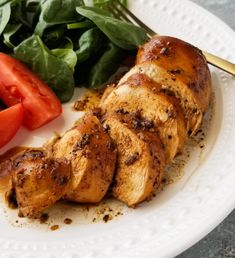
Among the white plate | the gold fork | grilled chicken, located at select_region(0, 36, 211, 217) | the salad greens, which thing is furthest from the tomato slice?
the gold fork

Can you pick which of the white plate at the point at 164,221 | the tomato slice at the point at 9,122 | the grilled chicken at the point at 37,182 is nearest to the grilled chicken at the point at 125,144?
the grilled chicken at the point at 37,182

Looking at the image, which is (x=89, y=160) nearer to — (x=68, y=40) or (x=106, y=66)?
(x=106, y=66)

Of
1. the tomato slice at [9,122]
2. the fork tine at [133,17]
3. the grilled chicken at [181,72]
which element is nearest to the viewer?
the grilled chicken at [181,72]

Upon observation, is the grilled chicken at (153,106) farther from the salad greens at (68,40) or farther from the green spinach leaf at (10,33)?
the green spinach leaf at (10,33)

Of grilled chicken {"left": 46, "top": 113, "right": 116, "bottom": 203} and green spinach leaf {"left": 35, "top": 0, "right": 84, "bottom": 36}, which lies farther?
green spinach leaf {"left": 35, "top": 0, "right": 84, "bottom": 36}

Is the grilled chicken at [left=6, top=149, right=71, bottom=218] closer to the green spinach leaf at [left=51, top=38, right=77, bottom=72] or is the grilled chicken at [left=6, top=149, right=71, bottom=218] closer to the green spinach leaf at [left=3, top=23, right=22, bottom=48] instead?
the green spinach leaf at [left=51, top=38, right=77, bottom=72]

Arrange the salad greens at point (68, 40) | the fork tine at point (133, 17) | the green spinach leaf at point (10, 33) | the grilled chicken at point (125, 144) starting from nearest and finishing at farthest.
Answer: the grilled chicken at point (125, 144), the salad greens at point (68, 40), the green spinach leaf at point (10, 33), the fork tine at point (133, 17)

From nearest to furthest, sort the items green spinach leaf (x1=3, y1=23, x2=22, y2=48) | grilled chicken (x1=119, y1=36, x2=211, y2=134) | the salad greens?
grilled chicken (x1=119, y1=36, x2=211, y2=134) < the salad greens < green spinach leaf (x1=3, y1=23, x2=22, y2=48)

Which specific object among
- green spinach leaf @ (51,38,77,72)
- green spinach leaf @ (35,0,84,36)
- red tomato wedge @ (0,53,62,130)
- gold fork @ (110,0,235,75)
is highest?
gold fork @ (110,0,235,75)
